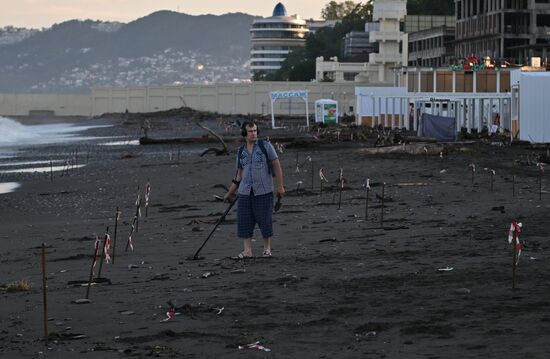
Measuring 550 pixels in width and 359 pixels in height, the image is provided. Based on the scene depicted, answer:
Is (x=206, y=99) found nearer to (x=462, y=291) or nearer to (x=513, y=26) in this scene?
(x=513, y=26)

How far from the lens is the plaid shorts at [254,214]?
1457 cm

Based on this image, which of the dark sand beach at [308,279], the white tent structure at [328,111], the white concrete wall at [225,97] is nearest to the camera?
the dark sand beach at [308,279]

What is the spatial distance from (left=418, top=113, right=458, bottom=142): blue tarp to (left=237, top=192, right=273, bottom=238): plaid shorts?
97.8ft

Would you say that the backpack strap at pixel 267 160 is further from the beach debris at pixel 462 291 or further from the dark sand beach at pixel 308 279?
the beach debris at pixel 462 291

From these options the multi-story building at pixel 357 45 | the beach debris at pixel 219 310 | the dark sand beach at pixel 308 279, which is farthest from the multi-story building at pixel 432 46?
the beach debris at pixel 219 310

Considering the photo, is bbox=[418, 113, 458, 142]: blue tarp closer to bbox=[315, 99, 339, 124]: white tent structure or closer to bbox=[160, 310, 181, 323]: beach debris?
bbox=[315, 99, 339, 124]: white tent structure

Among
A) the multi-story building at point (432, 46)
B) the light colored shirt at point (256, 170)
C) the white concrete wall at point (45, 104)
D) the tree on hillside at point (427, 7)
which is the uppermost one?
the tree on hillside at point (427, 7)

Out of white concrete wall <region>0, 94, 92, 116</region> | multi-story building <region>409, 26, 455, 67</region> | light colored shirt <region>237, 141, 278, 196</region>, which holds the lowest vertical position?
white concrete wall <region>0, 94, 92, 116</region>

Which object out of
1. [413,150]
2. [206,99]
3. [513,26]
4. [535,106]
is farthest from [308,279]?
[206,99]

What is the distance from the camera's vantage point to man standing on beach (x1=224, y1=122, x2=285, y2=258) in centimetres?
1451

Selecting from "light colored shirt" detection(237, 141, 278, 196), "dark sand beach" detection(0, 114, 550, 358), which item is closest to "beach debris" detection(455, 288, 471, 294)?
"dark sand beach" detection(0, 114, 550, 358)

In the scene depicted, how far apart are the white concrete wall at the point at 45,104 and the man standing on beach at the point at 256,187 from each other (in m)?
138

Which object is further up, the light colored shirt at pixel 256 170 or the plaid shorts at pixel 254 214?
the light colored shirt at pixel 256 170

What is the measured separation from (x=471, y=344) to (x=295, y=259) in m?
5.50
